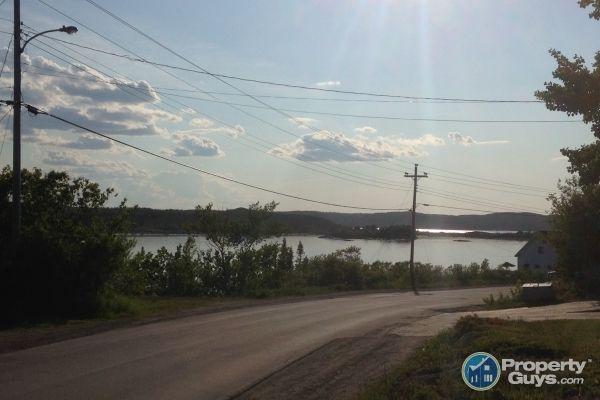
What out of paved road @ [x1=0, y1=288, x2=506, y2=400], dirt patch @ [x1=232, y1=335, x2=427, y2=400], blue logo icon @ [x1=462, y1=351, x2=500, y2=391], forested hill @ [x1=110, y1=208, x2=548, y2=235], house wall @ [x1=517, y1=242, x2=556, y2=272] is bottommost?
paved road @ [x1=0, y1=288, x2=506, y2=400]

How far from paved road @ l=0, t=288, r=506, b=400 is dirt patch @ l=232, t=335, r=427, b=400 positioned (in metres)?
0.40

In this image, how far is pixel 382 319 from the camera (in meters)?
21.0

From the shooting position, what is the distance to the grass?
7.84 meters

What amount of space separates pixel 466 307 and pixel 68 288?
53.3 feet

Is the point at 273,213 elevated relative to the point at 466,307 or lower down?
elevated

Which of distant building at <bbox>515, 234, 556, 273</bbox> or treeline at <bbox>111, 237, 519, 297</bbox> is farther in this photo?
distant building at <bbox>515, 234, 556, 273</bbox>

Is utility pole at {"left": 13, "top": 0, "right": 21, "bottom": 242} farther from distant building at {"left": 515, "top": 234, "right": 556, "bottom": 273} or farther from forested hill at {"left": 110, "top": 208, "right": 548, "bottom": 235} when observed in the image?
distant building at {"left": 515, "top": 234, "right": 556, "bottom": 273}

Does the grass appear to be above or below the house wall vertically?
below

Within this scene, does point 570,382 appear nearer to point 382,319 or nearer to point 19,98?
point 382,319

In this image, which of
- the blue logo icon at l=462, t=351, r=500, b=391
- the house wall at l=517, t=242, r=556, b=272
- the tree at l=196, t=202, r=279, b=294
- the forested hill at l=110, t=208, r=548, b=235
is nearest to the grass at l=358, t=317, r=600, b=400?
the blue logo icon at l=462, t=351, r=500, b=391

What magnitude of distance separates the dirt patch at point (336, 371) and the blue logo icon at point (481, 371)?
5.31ft

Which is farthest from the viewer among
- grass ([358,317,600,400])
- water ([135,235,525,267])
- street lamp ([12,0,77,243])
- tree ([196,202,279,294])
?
water ([135,235,525,267])

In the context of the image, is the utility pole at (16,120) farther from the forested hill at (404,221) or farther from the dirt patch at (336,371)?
the forested hill at (404,221)

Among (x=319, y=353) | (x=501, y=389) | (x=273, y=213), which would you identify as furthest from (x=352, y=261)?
(x=501, y=389)
